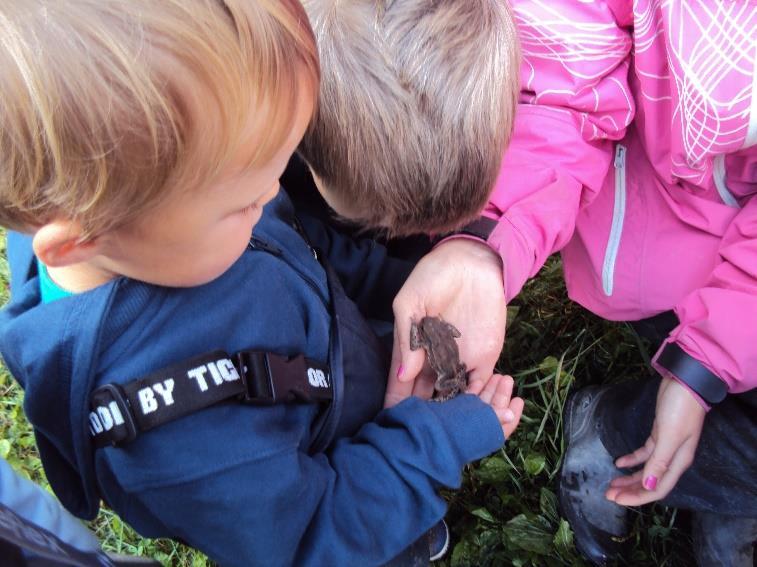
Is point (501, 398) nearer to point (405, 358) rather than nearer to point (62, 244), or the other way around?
point (405, 358)

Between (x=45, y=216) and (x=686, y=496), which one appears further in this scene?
(x=686, y=496)

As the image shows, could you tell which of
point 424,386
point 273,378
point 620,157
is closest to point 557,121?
point 620,157

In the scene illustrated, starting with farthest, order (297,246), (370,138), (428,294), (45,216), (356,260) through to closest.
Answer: (356,260), (428,294), (297,246), (370,138), (45,216)

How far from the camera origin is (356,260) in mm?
1891

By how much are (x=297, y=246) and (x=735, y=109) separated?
96cm

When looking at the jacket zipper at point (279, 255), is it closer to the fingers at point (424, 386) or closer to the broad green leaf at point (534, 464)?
the fingers at point (424, 386)

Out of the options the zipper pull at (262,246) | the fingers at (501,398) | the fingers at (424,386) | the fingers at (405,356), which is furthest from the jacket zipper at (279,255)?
the fingers at (501,398)

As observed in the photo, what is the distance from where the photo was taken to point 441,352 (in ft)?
5.23

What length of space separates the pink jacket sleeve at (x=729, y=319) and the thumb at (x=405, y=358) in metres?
0.58

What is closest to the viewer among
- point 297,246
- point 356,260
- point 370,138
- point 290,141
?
point 290,141

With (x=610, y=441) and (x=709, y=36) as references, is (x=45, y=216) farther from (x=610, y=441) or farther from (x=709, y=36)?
(x=610, y=441)

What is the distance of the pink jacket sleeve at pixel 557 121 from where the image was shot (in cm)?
162

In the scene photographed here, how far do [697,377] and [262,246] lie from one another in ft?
3.24

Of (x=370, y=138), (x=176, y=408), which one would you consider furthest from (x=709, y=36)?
(x=176, y=408)
